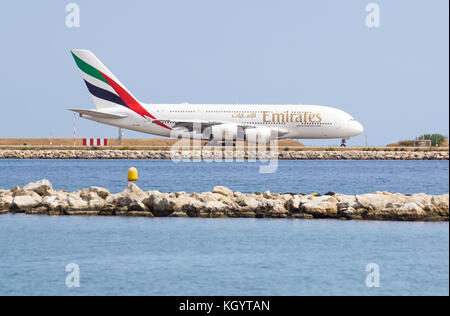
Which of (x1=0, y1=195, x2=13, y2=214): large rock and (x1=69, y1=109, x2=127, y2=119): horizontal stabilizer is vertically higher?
(x1=69, y1=109, x2=127, y2=119): horizontal stabilizer

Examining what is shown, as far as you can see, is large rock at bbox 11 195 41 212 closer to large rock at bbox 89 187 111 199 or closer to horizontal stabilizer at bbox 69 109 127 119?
large rock at bbox 89 187 111 199

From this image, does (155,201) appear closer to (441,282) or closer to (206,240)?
(206,240)

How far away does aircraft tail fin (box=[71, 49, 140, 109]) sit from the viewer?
280ft

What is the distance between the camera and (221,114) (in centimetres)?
8519

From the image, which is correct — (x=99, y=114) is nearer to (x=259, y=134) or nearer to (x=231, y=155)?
(x=231, y=155)

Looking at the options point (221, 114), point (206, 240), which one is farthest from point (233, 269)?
point (221, 114)

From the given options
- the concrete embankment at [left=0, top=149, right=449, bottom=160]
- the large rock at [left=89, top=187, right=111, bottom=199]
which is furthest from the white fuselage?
the large rock at [left=89, top=187, right=111, bottom=199]

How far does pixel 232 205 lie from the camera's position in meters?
29.2

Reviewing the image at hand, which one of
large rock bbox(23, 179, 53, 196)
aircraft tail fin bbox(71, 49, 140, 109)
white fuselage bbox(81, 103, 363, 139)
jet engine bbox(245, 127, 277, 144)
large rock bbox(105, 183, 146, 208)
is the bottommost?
large rock bbox(105, 183, 146, 208)

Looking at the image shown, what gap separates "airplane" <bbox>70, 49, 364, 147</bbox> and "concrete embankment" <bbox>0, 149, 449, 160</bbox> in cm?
198

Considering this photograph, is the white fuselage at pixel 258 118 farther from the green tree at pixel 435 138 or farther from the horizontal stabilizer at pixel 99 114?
the green tree at pixel 435 138

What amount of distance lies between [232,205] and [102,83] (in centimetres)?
5923

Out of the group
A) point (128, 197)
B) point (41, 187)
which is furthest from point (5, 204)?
point (128, 197)
